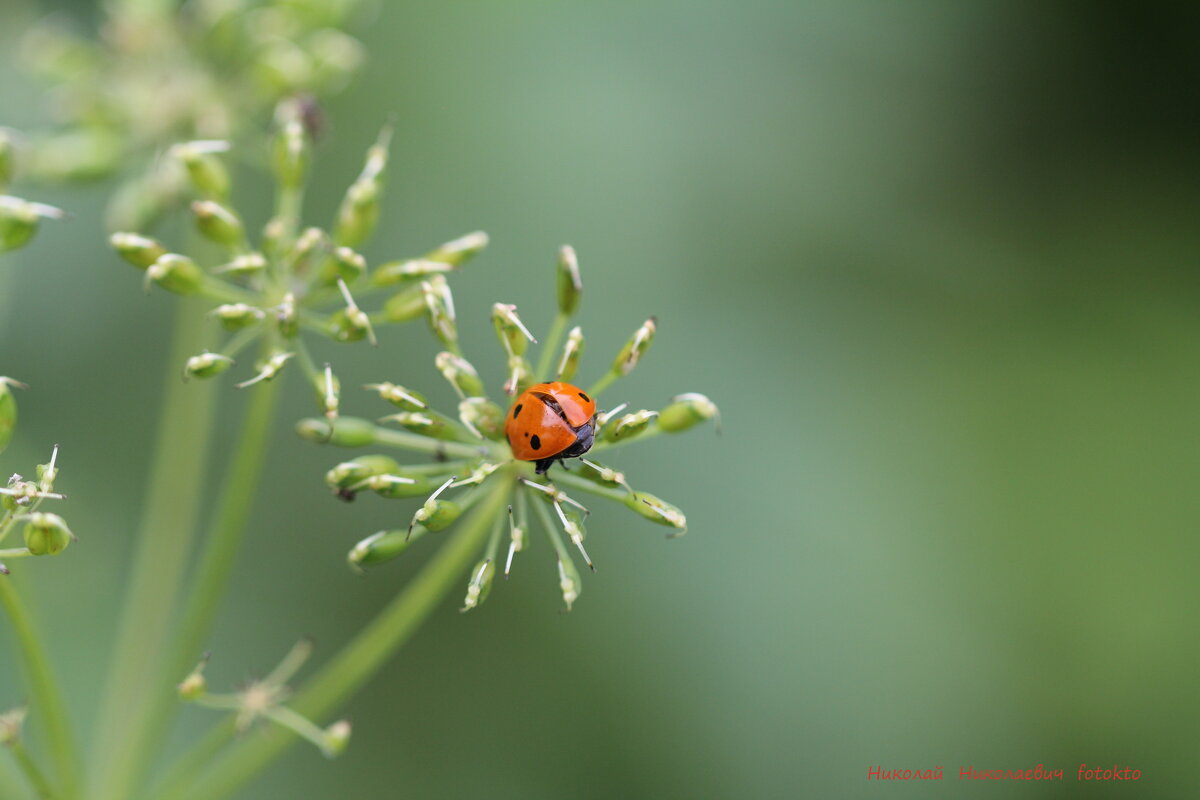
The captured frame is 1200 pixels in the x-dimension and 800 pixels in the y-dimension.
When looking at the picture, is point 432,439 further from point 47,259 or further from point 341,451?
point 47,259

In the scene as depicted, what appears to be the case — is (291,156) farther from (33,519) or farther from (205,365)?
(33,519)

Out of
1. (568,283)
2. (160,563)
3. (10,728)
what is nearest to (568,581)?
(568,283)

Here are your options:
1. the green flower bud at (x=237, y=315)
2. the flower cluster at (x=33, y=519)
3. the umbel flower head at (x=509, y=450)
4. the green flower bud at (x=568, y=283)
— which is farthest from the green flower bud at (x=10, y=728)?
the green flower bud at (x=568, y=283)

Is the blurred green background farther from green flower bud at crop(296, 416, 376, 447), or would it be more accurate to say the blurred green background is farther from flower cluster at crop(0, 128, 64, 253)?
green flower bud at crop(296, 416, 376, 447)

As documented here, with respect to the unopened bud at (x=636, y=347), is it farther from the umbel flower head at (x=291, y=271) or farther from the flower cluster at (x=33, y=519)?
the flower cluster at (x=33, y=519)

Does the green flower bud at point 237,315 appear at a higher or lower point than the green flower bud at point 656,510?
higher

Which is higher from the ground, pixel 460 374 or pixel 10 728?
pixel 460 374
